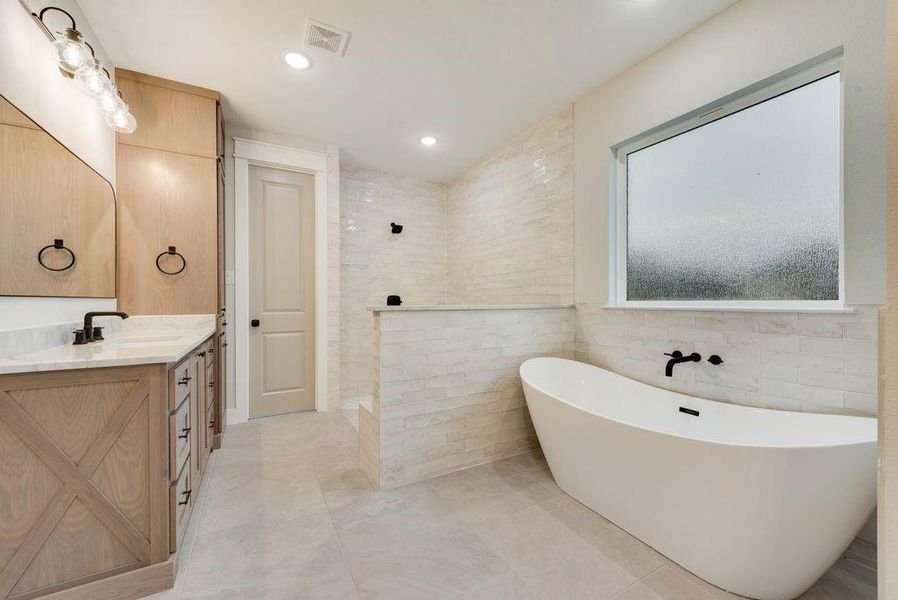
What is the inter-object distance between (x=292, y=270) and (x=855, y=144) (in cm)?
380

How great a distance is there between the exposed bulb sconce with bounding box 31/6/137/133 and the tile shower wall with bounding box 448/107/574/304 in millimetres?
2822

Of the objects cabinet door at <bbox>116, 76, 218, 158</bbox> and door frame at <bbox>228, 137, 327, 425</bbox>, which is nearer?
cabinet door at <bbox>116, 76, 218, 158</bbox>

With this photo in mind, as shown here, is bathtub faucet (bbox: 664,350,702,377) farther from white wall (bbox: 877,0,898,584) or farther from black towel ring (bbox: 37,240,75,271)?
black towel ring (bbox: 37,240,75,271)

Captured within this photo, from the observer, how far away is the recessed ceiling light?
2170 mm

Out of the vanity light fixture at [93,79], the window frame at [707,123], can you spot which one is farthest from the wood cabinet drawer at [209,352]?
the window frame at [707,123]

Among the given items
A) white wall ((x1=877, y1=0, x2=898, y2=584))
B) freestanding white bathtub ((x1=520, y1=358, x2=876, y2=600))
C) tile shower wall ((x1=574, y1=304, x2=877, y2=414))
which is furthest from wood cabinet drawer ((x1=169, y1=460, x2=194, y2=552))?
tile shower wall ((x1=574, y1=304, x2=877, y2=414))

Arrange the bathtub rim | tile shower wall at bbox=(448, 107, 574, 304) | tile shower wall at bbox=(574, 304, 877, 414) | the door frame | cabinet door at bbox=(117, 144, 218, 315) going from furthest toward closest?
the door frame < tile shower wall at bbox=(448, 107, 574, 304) < cabinet door at bbox=(117, 144, 218, 315) < tile shower wall at bbox=(574, 304, 877, 414) < the bathtub rim

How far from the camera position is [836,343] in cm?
149

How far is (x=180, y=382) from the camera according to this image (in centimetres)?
153

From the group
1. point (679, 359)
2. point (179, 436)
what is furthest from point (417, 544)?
point (679, 359)

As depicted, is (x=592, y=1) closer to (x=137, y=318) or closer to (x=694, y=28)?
(x=694, y=28)

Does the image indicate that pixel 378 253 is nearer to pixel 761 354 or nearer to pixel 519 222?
pixel 519 222

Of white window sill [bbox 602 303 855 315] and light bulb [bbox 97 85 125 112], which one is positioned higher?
light bulb [bbox 97 85 125 112]

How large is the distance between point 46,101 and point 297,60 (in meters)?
1.24
